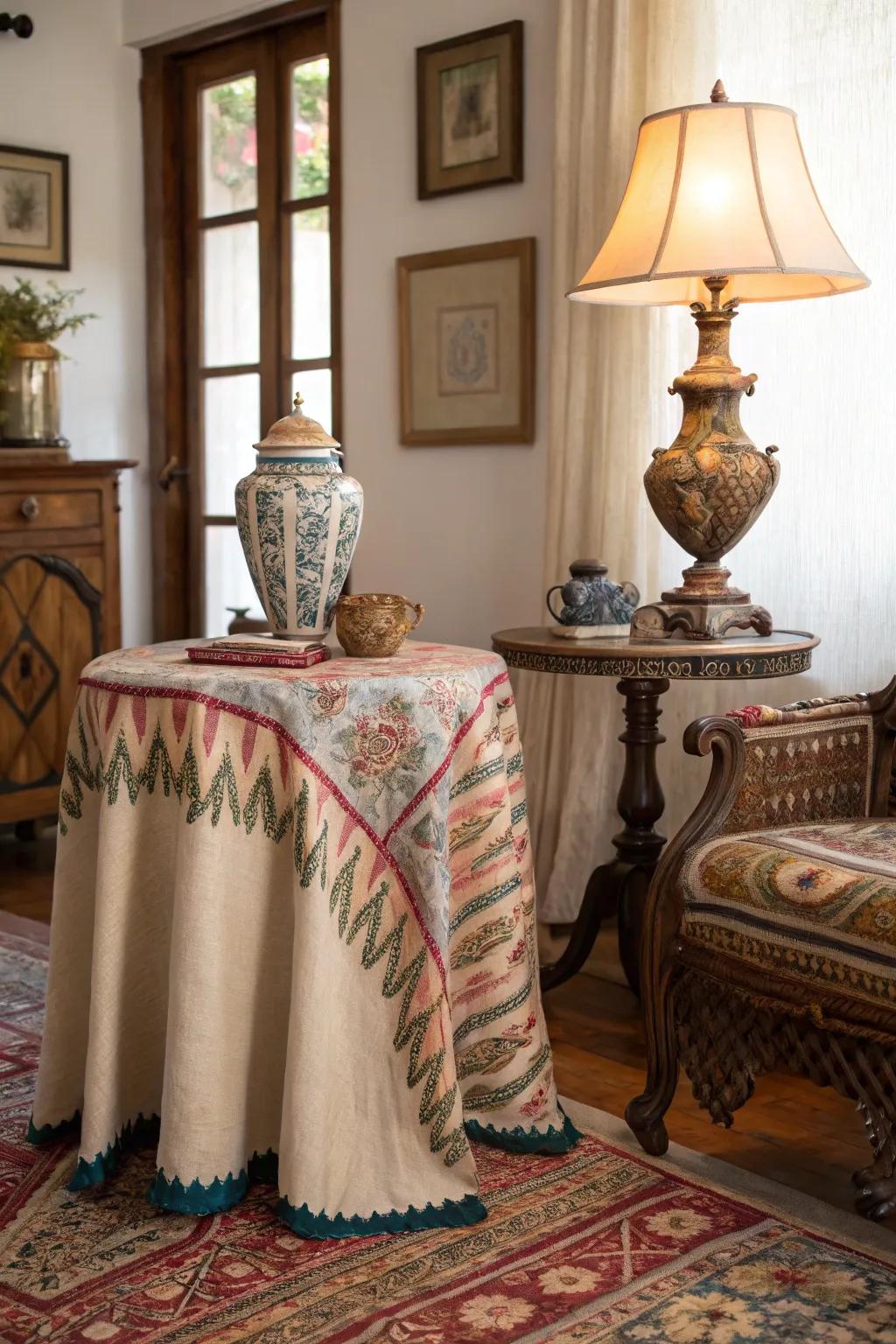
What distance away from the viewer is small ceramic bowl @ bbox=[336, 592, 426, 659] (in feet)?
7.40

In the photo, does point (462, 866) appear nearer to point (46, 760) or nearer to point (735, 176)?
point (735, 176)

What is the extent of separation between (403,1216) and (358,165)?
280cm

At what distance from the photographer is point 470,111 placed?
361cm

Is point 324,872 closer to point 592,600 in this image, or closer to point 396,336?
point 592,600

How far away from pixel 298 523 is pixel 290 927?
1.90ft

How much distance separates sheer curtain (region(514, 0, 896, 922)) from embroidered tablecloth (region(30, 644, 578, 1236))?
106cm

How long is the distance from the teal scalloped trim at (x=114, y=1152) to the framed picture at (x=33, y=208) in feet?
9.60

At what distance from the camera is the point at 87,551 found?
13.5 ft

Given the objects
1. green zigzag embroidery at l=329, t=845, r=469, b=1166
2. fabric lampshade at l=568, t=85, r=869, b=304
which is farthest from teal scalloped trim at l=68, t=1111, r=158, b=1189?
fabric lampshade at l=568, t=85, r=869, b=304

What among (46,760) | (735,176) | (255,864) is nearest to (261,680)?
(255,864)

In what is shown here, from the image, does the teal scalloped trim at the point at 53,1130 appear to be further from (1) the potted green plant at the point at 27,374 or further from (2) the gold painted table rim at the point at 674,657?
(1) the potted green plant at the point at 27,374

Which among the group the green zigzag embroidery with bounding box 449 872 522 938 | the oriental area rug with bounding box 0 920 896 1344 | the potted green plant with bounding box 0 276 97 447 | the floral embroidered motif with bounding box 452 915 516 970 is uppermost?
the potted green plant with bounding box 0 276 97 447

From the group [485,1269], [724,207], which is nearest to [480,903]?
[485,1269]

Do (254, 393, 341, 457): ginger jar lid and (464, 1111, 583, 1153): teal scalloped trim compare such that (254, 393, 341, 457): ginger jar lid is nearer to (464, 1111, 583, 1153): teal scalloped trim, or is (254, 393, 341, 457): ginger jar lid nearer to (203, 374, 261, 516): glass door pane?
(464, 1111, 583, 1153): teal scalloped trim
